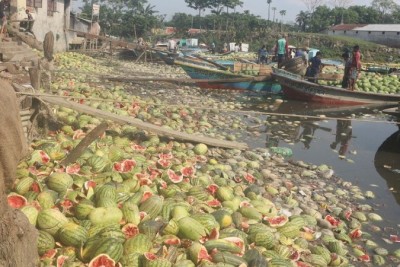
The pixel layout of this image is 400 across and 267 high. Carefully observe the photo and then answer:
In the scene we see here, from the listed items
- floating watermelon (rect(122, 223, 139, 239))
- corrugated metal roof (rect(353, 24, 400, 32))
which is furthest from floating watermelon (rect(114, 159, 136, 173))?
corrugated metal roof (rect(353, 24, 400, 32))

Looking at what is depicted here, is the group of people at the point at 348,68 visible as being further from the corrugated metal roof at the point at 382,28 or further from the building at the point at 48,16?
the corrugated metal roof at the point at 382,28

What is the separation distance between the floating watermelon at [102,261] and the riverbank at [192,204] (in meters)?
0.08

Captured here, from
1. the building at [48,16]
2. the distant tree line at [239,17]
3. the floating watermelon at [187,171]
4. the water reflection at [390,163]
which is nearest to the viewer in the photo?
the floating watermelon at [187,171]

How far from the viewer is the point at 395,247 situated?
6.16m

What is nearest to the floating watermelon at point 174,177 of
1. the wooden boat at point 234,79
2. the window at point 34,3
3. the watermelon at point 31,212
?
the watermelon at point 31,212

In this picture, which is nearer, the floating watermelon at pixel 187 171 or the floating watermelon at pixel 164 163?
the floating watermelon at pixel 187 171

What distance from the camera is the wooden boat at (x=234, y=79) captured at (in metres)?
18.6

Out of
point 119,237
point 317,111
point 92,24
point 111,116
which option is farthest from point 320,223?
point 92,24

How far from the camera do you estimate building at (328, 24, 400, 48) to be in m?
63.0

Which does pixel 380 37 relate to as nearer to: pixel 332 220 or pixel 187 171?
pixel 332 220

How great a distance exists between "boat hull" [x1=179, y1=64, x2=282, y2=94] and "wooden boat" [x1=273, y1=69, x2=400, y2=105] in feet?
3.76

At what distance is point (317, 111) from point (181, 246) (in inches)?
522

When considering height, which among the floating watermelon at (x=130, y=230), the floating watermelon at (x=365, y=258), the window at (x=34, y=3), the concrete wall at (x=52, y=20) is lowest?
the floating watermelon at (x=365, y=258)

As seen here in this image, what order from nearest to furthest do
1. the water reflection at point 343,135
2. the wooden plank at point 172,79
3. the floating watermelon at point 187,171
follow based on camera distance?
the floating watermelon at point 187,171 → the water reflection at point 343,135 → the wooden plank at point 172,79
